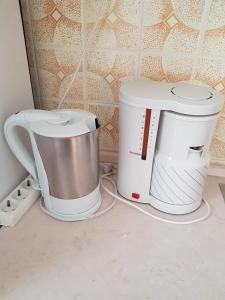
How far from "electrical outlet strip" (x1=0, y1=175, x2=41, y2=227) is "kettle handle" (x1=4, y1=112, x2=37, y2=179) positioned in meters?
0.08

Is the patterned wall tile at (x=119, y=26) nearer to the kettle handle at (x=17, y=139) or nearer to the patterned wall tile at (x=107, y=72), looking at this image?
the patterned wall tile at (x=107, y=72)

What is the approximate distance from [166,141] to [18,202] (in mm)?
434

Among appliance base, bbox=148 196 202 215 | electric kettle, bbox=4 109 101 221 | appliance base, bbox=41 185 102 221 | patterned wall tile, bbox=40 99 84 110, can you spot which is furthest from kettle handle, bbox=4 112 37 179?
appliance base, bbox=148 196 202 215

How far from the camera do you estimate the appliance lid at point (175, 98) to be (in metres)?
0.53

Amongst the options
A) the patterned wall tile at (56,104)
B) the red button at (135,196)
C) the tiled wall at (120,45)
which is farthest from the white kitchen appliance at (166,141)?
the patterned wall tile at (56,104)

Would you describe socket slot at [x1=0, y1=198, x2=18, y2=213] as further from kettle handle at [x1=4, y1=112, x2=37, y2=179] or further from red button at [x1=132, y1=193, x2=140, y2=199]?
red button at [x1=132, y1=193, x2=140, y2=199]

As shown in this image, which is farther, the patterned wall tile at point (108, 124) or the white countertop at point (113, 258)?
the patterned wall tile at point (108, 124)

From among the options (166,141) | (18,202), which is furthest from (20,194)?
(166,141)

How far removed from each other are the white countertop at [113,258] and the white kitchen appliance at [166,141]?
80 mm

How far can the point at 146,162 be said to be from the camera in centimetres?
64

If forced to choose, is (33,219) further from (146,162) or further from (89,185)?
(146,162)

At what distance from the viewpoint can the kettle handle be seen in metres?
0.57

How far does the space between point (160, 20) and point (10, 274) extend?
72 centimetres

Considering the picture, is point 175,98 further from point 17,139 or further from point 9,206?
point 9,206
